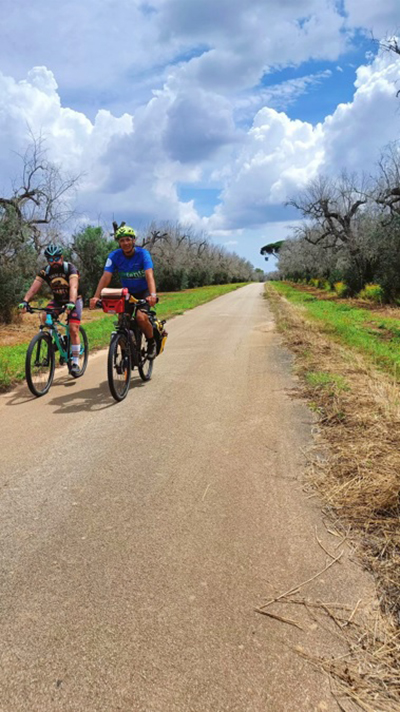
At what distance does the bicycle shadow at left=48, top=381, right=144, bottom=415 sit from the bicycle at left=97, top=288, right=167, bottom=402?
22 centimetres

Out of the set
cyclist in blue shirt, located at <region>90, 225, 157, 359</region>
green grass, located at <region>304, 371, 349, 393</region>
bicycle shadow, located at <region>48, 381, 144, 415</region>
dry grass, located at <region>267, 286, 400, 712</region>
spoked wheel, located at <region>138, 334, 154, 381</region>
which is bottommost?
dry grass, located at <region>267, 286, 400, 712</region>

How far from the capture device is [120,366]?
18.6ft

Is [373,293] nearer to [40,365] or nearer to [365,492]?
[40,365]

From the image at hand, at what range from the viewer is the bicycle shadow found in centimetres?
529

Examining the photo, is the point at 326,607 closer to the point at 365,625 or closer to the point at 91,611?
the point at 365,625

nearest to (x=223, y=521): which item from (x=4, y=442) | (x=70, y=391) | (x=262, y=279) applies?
(x=4, y=442)

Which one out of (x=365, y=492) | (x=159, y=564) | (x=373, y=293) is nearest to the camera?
(x=159, y=564)

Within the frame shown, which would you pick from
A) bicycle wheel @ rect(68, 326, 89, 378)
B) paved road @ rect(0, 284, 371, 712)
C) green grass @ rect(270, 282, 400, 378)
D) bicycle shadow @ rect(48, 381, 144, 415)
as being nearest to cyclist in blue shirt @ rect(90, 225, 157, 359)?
bicycle shadow @ rect(48, 381, 144, 415)

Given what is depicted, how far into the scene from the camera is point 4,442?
422 cm

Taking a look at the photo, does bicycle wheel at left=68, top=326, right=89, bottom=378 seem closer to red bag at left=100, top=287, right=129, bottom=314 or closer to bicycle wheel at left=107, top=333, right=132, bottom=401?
bicycle wheel at left=107, top=333, right=132, bottom=401

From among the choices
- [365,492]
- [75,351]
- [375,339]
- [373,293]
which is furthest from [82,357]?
[373,293]

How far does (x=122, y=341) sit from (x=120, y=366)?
1.14ft

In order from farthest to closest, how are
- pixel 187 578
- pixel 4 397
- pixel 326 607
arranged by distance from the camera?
1. pixel 4 397
2. pixel 187 578
3. pixel 326 607

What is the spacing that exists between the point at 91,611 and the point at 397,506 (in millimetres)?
1987
